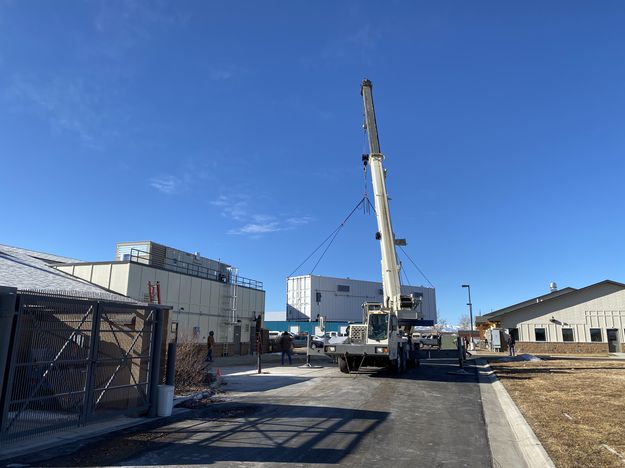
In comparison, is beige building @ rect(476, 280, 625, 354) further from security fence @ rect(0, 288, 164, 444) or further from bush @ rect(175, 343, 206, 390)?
security fence @ rect(0, 288, 164, 444)

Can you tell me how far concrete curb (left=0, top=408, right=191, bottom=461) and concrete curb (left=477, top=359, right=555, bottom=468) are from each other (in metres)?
6.61

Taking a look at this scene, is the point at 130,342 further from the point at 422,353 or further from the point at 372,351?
the point at 422,353

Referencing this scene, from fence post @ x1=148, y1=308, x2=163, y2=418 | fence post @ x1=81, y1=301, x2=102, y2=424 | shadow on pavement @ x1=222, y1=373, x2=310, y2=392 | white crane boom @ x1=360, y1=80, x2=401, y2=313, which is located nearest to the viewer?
fence post @ x1=81, y1=301, x2=102, y2=424

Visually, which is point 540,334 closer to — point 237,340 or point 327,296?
point 237,340

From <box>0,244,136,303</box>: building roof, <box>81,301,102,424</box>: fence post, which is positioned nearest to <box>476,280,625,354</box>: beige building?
<box>0,244,136,303</box>: building roof

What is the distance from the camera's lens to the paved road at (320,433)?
6.89m

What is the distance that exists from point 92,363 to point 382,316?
41.9ft

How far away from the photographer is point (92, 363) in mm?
8648

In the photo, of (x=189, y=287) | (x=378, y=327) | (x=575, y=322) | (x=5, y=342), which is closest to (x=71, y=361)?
(x=5, y=342)

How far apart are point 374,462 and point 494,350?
4145 centimetres

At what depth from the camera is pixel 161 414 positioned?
10.0 meters

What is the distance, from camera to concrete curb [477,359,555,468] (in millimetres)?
6992

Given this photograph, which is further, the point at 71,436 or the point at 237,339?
the point at 237,339

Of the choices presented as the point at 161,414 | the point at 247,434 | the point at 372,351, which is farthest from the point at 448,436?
the point at 372,351
